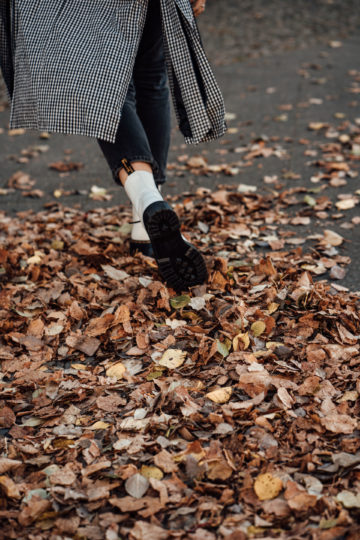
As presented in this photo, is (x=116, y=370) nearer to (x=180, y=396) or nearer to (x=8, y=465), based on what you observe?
(x=180, y=396)

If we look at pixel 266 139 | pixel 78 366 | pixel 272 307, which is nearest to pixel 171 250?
pixel 272 307

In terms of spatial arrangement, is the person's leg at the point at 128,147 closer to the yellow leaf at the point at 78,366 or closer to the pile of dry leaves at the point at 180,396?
the pile of dry leaves at the point at 180,396

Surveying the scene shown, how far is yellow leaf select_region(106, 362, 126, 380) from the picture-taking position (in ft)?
6.71

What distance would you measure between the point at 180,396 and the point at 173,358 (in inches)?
10.2

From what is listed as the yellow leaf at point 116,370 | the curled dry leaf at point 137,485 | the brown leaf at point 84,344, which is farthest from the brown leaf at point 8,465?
the brown leaf at point 84,344

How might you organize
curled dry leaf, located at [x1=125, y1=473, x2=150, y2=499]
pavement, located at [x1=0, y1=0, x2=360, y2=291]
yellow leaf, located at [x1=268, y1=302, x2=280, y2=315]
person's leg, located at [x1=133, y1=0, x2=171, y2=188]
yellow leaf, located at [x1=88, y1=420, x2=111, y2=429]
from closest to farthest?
1. curled dry leaf, located at [x1=125, y1=473, x2=150, y2=499]
2. yellow leaf, located at [x1=88, y1=420, x2=111, y2=429]
3. yellow leaf, located at [x1=268, y1=302, x2=280, y2=315]
4. person's leg, located at [x1=133, y1=0, x2=171, y2=188]
5. pavement, located at [x1=0, y1=0, x2=360, y2=291]

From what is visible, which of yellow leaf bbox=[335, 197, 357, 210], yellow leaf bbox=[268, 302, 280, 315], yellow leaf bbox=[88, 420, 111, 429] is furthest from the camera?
yellow leaf bbox=[335, 197, 357, 210]

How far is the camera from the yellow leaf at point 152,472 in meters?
1.58

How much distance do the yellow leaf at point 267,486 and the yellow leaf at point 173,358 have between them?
592 mm

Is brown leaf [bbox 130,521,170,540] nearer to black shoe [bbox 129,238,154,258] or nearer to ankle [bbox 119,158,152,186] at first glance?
ankle [bbox 119,158,152,186]

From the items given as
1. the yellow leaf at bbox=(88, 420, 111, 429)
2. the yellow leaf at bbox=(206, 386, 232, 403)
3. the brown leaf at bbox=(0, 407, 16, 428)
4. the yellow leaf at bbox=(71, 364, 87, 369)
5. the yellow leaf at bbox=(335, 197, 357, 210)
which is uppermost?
the yellow leaf at bbox=(206, 386, 232, 403)

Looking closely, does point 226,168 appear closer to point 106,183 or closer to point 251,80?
point 106,183

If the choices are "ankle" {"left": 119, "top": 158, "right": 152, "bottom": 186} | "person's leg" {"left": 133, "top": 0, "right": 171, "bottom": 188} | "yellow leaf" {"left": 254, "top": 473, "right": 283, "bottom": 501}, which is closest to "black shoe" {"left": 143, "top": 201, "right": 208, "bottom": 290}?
"ankle" {"left": 119, "top": 158, "right": 152, "bottom": 186}

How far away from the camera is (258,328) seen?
216 cm
